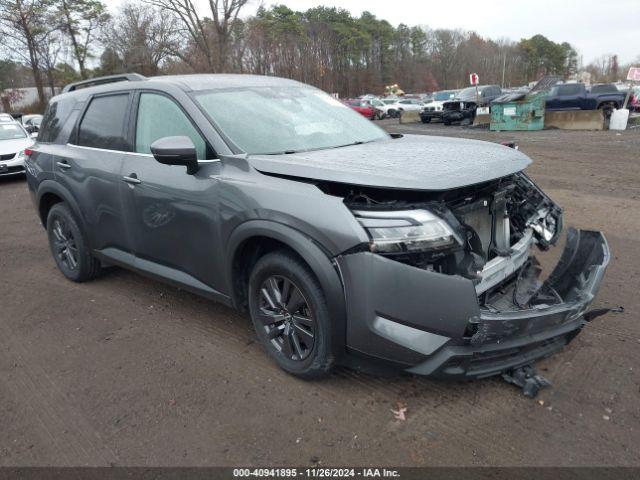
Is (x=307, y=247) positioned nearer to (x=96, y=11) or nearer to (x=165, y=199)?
(x=165, y=199)

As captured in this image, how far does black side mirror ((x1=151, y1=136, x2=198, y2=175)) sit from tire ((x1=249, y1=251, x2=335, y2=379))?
2.56 feet

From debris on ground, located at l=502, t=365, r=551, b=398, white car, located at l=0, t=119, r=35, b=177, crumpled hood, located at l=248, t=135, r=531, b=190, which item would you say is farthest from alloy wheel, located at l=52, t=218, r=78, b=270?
white car, located at l=0, t=119, r=35, b=177

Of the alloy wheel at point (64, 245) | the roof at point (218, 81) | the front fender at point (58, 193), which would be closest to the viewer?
the roof at point (218, 81)

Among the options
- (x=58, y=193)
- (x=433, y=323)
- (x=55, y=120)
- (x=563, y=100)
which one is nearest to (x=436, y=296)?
(x=433, y=323)

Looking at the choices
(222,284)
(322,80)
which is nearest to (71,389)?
(222,284)

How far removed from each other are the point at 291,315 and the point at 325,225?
68 cm

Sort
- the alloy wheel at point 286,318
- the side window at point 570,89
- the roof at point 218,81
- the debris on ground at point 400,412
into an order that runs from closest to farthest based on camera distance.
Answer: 1. the debris on ground at point 400,412
2. the alloy wheel at point 286,318
3. the roof at point 218,81
4. the side window at point 570,89

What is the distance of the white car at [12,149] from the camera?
12320 millimetres

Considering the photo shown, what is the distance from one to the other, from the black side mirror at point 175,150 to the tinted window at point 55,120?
84.9 inches

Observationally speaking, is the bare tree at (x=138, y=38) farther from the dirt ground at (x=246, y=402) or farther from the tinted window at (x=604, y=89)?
the dirt ground at (x=246, y=402)

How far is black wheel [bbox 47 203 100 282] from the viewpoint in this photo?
4777 millimetres

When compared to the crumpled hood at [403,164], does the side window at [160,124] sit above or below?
above

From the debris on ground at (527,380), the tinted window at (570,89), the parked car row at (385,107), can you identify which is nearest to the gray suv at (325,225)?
the debris on ground at (527,380)

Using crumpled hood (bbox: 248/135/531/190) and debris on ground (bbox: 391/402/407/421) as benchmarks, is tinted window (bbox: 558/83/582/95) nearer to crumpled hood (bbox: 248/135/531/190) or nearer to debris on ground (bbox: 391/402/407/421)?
crumpled hood (bbox: 248/135/531/190)
